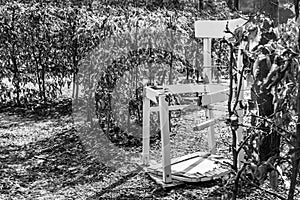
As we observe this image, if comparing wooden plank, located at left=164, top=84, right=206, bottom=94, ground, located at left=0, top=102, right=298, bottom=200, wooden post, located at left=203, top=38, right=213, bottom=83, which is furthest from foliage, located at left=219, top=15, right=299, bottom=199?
wooden post, located at left=203, top=38, right=213, bottom=83

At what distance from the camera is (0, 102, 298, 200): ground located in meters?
2.88

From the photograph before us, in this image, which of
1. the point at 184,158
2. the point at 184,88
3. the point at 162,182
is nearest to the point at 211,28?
the point at 184,88

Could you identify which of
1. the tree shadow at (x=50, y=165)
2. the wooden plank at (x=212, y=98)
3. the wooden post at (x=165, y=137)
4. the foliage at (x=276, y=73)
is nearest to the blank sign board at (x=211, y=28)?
the wooden plank at (x=212, y=98)

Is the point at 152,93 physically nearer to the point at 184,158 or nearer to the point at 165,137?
the point at 165,137

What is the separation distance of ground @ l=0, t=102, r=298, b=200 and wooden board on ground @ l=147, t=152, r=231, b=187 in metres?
0.05

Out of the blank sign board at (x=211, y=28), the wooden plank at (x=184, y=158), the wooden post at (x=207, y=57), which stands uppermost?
the blank sign board at (x=211, y=28)

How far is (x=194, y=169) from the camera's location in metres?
3.10

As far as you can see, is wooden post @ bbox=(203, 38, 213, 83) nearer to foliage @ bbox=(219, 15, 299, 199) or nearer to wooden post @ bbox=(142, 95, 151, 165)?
wooden post @ bbox=(142, 95, 151, 165)

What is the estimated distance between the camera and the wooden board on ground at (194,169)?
2973mm

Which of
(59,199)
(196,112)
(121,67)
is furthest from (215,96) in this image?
(196,112)

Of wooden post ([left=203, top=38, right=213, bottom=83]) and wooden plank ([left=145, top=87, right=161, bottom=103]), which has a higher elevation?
wooden post ([left=203, top=38, right=213, bottom=83])

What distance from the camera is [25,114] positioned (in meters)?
4.92

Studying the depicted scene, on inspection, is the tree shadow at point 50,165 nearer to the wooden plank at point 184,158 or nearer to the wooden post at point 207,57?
the wooden plank at point 184,158

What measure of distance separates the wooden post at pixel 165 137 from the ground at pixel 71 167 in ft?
0.36
